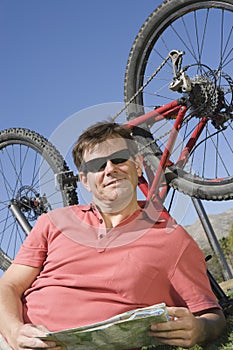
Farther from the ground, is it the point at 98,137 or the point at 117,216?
the point at 98,137

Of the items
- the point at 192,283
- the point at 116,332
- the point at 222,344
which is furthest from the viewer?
the point at 222,344

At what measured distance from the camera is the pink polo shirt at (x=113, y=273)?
1.19m

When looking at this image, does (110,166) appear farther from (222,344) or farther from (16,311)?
(222,344)

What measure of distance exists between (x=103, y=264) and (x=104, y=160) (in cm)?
A: 26

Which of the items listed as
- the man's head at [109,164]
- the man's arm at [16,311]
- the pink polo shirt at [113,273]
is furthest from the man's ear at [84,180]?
the man's arm at [16,311]

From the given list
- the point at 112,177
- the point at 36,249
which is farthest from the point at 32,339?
the point at 112,177

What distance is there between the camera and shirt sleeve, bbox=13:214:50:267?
1307mm

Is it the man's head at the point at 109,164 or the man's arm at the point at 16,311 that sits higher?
the man's head at the point at 109,164

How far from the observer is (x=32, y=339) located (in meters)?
1.07

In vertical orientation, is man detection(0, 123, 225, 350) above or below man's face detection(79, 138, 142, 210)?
below

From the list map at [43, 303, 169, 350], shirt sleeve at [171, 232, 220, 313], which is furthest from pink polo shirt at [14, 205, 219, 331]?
map at [43, 303, 169, 350]

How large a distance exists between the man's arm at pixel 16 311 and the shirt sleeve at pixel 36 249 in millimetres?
16

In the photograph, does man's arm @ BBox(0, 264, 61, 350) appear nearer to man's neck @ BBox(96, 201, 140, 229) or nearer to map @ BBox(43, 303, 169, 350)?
map @ BBox(43, 303, 169, 350)

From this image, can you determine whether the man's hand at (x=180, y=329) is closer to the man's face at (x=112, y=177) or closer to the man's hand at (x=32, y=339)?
the man's hand at (x=32, y=339)
